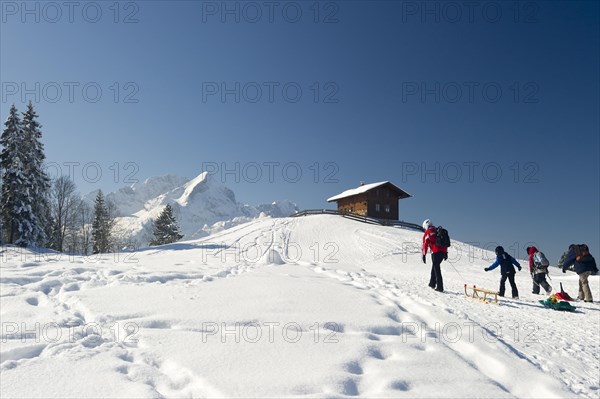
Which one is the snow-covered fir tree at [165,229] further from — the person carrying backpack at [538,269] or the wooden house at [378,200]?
the person carrying backpack at [538,269]

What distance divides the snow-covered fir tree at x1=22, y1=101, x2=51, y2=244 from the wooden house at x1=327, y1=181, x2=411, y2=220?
35.6 m

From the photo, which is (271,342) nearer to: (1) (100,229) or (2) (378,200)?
(2) (378,200)

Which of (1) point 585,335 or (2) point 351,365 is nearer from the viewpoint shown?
(2) point 351,365

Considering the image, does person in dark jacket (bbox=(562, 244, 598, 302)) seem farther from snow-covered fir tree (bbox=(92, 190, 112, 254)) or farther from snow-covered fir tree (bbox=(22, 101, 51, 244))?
snow-covered fir tree (bbox=(92, 190, 112, 254))

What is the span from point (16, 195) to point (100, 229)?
15.6 m

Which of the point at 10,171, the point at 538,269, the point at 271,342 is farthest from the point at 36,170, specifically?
the point at 538,269

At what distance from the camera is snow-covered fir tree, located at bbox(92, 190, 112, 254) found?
42.5 meters

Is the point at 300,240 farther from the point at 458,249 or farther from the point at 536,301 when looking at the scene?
the point at 536,301

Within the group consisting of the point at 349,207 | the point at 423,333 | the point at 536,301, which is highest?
the point at 349,207

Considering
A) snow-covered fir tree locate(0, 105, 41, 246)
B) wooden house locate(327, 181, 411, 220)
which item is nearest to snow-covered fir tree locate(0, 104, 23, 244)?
snow-covered fir tree locate(0, 105, 41, 246)

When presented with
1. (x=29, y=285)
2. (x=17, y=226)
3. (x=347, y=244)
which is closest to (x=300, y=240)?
(x=347, y=244)

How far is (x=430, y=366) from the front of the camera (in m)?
4.03

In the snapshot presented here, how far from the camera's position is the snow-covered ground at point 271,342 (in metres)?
3.46

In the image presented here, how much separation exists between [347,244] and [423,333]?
23.1 meters
